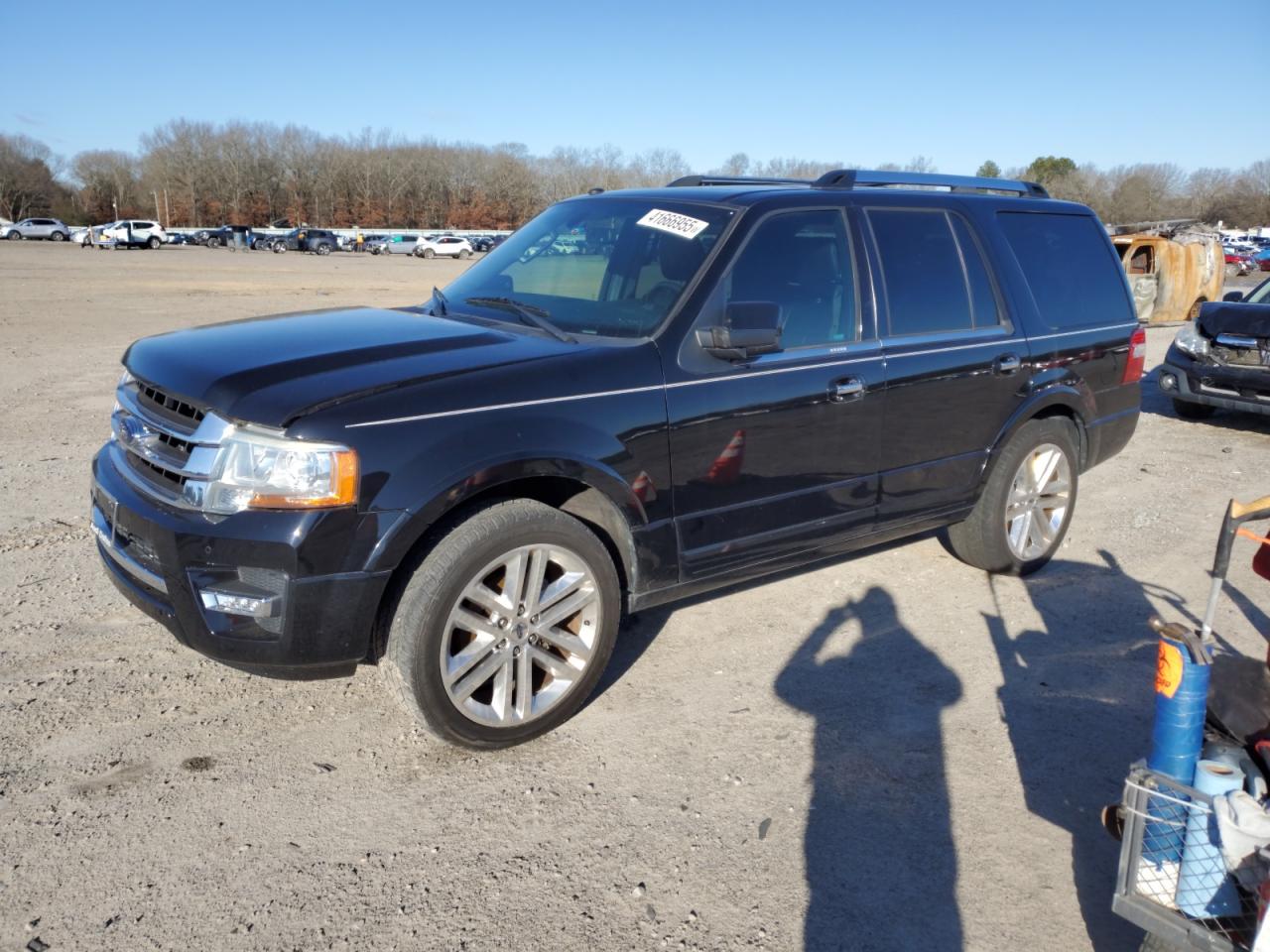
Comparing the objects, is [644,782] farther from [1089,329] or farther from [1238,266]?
[1238,266]

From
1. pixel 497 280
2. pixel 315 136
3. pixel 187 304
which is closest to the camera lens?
pixel 497 280

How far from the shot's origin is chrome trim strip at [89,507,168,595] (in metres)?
3.29

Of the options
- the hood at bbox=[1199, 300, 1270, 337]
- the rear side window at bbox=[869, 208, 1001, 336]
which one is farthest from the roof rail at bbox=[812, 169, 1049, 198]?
the hood at bbox=[1199, 300, 1270, 337]

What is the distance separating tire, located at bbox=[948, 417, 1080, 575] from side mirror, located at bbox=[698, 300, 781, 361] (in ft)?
6.48

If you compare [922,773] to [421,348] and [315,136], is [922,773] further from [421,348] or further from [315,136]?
[315,136]

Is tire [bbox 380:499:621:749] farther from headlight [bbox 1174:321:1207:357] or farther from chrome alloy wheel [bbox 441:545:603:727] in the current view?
headlight [bbox 1174:321:1207:357]

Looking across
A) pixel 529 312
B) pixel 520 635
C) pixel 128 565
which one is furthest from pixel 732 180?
pixel 128 565

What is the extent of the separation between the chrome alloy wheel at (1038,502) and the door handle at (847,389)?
1.44 metres

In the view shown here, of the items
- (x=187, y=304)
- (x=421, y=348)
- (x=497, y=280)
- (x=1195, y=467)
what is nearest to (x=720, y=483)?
(x=421, y=348)

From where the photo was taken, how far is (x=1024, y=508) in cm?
548

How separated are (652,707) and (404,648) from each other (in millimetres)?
1141

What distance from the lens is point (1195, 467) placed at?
837cm

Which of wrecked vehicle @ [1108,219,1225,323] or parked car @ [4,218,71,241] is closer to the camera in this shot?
wrecked vehicle @ [1108,219,1225,323]

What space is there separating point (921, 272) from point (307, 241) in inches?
2577
